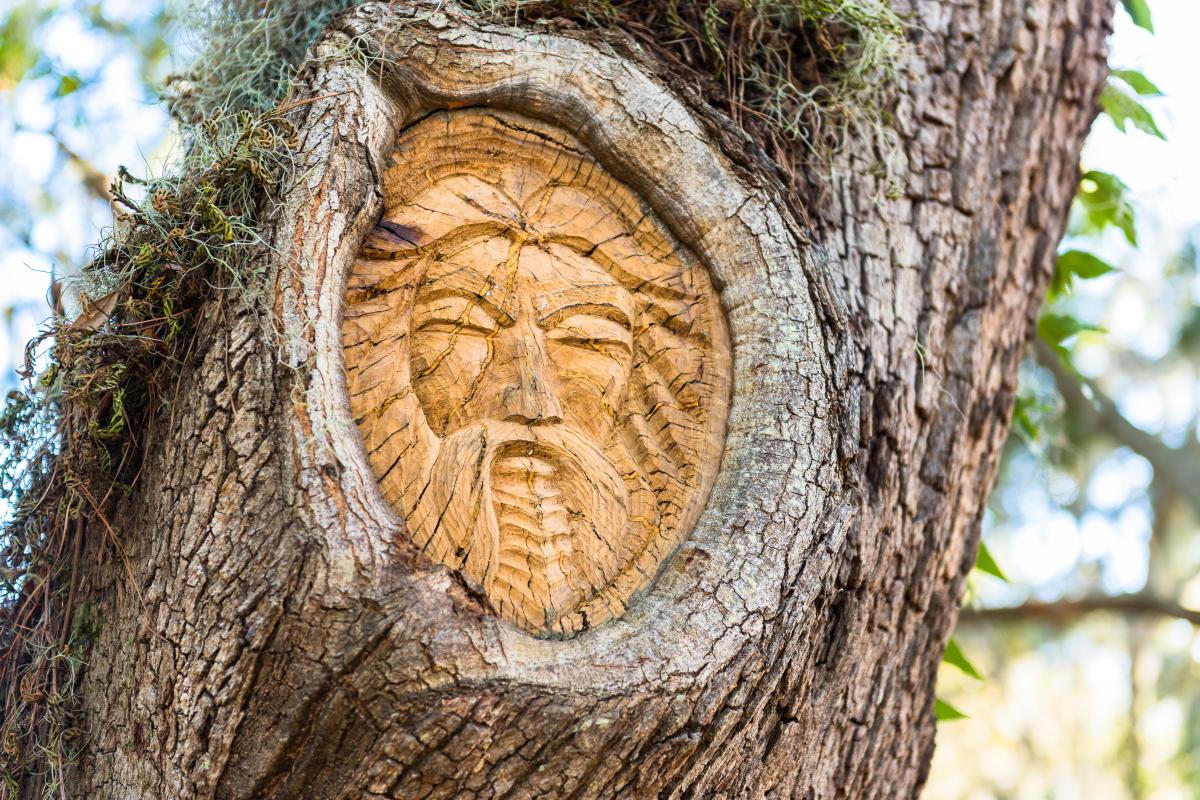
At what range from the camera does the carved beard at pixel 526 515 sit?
1.59 meters

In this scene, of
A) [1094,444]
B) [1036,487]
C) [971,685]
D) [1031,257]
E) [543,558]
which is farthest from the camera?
[971,685]

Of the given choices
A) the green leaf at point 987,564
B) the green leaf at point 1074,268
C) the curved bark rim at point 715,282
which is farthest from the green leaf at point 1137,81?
the curved bark rim at point 715,282

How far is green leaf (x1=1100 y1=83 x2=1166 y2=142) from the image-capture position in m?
2.58

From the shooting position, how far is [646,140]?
1824 millimetres

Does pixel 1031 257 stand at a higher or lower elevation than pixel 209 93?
higher

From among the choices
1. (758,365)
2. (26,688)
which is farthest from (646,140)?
(26,688)

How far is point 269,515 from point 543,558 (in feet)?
1.49

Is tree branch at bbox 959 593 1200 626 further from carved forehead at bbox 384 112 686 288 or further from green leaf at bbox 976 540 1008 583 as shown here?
carved forehead at bbox 384 112 686 288

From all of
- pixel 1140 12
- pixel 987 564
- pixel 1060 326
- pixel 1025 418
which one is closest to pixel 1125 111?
pixel 1140 12

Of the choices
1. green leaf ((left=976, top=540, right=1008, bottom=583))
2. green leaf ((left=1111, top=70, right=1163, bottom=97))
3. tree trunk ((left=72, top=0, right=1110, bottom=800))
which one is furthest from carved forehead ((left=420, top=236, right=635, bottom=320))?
green leaf ((left=1111, top=70, right=1163, bottom=97))

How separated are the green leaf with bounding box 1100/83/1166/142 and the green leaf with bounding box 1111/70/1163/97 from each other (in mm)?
29

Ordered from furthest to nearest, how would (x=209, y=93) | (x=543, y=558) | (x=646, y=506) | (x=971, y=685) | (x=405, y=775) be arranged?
(x=971, y=685)
(x=209, y=93)
(x=646, y=506)
(x=543, y=558)
(x=405, y=775)

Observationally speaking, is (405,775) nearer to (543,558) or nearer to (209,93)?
(543,558)

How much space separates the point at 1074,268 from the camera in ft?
8.98
